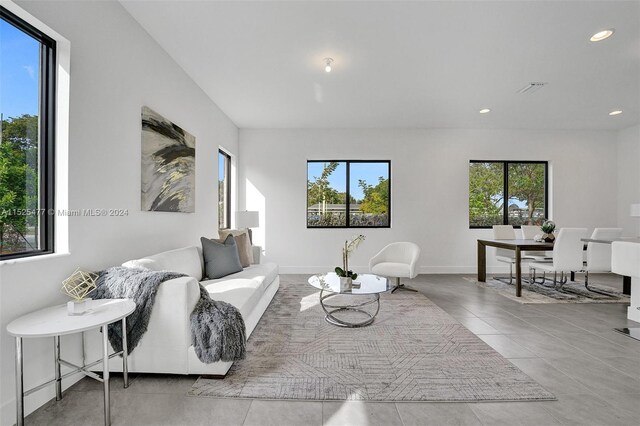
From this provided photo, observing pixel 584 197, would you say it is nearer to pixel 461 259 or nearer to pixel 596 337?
pixel 461 259

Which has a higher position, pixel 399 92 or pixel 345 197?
pixel 399 92

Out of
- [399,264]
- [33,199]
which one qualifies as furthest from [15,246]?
[399,264]

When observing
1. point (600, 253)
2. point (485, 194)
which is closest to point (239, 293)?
point (600, 253)

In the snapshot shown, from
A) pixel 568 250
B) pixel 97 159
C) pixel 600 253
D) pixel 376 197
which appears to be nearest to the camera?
pixel 97 159

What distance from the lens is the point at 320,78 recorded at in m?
3.65

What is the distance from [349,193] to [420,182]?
4.61 feet

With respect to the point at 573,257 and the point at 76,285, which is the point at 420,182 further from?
the point at 76,285

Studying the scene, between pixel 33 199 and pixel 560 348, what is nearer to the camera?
pixel 33 199

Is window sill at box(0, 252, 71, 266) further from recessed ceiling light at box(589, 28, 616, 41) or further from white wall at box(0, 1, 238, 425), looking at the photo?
recessed ceiling light at box(589, 28, 616, 41)

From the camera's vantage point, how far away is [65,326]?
57.1 inches

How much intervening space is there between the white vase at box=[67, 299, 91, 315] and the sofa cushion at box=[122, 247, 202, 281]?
0.50 meters

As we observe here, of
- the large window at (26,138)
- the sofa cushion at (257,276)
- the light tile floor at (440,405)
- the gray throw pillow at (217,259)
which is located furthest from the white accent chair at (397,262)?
the large window at (26,138)

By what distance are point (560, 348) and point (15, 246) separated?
4038 millimetres

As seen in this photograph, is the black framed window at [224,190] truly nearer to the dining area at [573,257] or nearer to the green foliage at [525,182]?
the dining area at [573,257]
